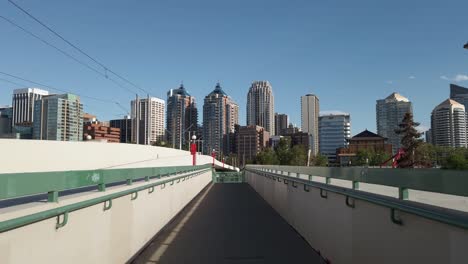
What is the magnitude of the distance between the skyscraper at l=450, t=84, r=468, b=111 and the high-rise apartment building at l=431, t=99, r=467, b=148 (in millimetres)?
1138

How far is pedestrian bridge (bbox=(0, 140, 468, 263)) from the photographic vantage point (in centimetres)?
406

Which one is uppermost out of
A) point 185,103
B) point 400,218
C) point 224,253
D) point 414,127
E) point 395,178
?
point 185,103

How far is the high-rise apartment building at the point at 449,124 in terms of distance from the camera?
110 metres

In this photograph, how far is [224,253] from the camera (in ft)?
28.7

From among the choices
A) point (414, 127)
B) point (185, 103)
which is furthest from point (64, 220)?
point (185, 103)

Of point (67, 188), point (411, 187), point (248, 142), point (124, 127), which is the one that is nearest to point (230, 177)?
point (124, 127)

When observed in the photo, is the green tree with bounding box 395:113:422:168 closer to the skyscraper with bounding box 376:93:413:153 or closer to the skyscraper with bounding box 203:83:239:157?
the skyscraper with bounding box 376:93:413:153

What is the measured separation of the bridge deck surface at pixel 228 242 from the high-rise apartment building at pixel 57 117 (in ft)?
133

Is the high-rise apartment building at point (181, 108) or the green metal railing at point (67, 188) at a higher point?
the high-rise apartment building at point (181, 108)

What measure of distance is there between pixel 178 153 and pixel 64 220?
50964 millimetres

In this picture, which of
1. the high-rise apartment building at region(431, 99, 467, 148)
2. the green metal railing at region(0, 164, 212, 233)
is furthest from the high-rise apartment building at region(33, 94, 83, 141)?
the high-rise apartment building at region(431, 99, 467, 148)

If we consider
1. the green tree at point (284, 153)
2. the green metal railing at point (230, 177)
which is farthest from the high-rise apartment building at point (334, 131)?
the green metal railing at point (230, 177)

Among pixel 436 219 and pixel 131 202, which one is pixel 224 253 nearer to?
pixel 131 202

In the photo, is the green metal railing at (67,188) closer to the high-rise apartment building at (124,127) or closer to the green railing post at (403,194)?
Result: the green railing post at (403,194)
